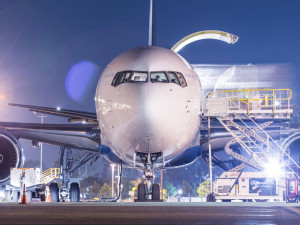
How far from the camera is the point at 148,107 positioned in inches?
586

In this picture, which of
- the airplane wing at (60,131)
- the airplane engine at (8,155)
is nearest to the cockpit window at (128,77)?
the airplane wing at (60,131)

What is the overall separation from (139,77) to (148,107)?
1.12 m

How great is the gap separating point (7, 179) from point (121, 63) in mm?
8324

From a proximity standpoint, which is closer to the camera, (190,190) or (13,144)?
(13,144)

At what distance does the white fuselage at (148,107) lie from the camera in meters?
15.1

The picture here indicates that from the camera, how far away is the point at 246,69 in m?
38.8

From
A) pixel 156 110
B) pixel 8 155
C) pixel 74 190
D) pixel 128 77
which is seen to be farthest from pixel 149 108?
Answer: pixel 74 190

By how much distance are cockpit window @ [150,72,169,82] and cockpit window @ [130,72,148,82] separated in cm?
18

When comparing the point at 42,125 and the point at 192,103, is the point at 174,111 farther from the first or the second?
the point at 42,125

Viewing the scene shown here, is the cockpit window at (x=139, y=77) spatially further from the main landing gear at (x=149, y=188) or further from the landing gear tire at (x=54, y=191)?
the landing gear tire at (x=54, y=191)

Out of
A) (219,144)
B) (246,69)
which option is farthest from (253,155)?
(246,69)

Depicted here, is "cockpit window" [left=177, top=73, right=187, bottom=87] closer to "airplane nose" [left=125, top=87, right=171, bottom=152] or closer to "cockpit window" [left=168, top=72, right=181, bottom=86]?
"cockpit window" [left=168, top=72, right=181, bottom=86]

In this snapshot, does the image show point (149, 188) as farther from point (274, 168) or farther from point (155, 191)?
point (274, 168)

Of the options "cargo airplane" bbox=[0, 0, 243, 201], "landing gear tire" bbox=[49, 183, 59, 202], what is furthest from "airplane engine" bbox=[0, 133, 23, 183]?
"cargo airplane" bbox=[0, 0, 243, 201]
